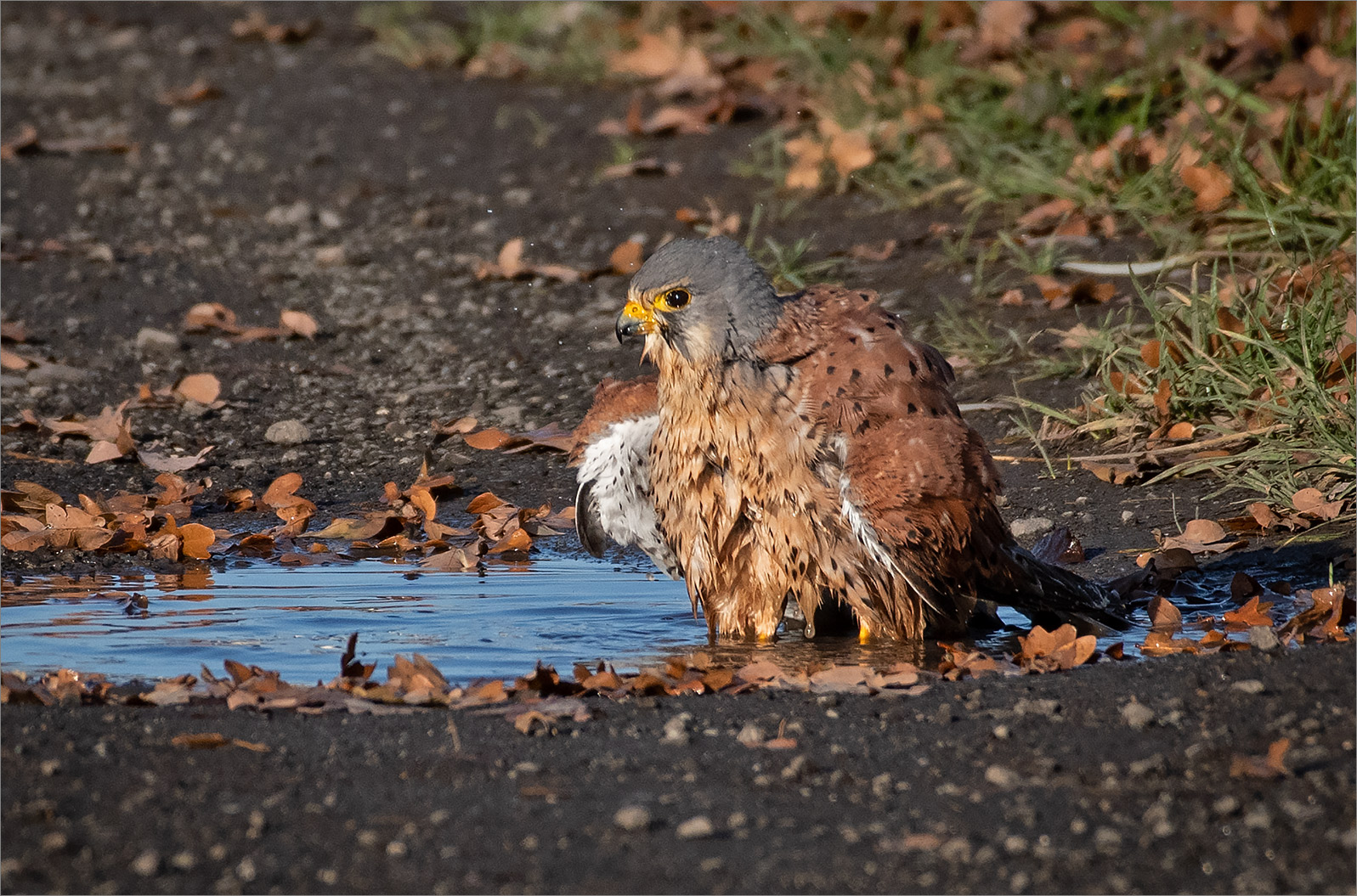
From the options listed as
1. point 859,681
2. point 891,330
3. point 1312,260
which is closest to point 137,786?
point 859,681

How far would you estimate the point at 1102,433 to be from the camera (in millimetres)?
6660

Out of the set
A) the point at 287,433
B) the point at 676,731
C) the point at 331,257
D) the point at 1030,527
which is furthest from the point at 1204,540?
the point at 331,257

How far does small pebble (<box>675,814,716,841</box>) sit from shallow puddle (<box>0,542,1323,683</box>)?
145 cm

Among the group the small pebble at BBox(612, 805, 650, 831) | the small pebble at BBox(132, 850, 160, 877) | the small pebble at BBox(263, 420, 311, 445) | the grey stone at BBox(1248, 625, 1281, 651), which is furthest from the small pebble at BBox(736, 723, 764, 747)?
the small pebble at BBox(263, 420, 311, 445)

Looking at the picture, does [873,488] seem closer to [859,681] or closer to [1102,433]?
[859,681]

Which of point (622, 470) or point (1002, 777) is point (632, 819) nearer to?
point (1002, 777)

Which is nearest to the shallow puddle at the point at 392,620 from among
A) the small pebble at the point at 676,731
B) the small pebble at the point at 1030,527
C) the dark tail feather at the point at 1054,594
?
the dark tail feather at the point at 1054,594

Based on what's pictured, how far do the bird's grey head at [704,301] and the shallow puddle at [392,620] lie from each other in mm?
993

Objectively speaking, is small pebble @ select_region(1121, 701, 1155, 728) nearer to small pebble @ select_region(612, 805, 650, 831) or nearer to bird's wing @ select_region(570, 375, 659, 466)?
small pebble @ select_region(612, 805, 650, 831)

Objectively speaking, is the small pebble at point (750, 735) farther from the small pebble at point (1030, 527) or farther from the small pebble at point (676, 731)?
the small pebble at point (1030, 527)

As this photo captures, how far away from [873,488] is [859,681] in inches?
26.2

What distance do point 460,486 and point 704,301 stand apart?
7.16ft

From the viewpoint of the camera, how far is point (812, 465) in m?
4.83

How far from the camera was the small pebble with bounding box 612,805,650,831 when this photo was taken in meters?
3.18
